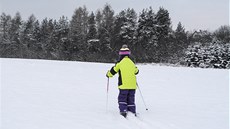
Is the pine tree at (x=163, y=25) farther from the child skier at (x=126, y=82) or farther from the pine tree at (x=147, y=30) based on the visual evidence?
the child skier at (x=126, y=82)

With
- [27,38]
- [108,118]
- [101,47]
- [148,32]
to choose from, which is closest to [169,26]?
[148,32]

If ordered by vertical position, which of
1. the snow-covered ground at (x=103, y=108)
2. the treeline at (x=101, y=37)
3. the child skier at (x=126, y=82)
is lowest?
the snow-covered ground at (x=103, y=108)

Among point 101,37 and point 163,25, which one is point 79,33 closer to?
point 101,37

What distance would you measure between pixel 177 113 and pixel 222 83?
7099 millimetres

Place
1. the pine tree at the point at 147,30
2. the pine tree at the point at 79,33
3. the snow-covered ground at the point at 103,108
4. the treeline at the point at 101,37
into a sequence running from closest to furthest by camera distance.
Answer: the snow-covered ground at the point at 103,108 → the treeline at the point at 101,37 → the pine tree at the point at 79,33 → the pine tree at the point at 147,30

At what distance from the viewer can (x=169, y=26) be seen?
49719mm

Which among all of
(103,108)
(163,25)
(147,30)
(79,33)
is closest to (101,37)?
(79,33)

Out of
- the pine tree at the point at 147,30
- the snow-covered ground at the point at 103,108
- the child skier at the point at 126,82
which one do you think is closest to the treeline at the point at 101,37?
the pine tree at the point at 147,30

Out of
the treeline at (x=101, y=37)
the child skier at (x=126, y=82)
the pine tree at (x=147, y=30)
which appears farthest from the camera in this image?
the pine tree at (x=147, y=30)

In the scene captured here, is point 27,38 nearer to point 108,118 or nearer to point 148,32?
point 148,32

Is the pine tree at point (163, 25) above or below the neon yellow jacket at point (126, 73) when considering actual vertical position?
above

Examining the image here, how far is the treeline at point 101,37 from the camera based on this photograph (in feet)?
123

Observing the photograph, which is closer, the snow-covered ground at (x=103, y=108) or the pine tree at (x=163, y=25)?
the snow-covered ground at (x=103, y=108)

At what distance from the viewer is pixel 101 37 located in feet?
152
